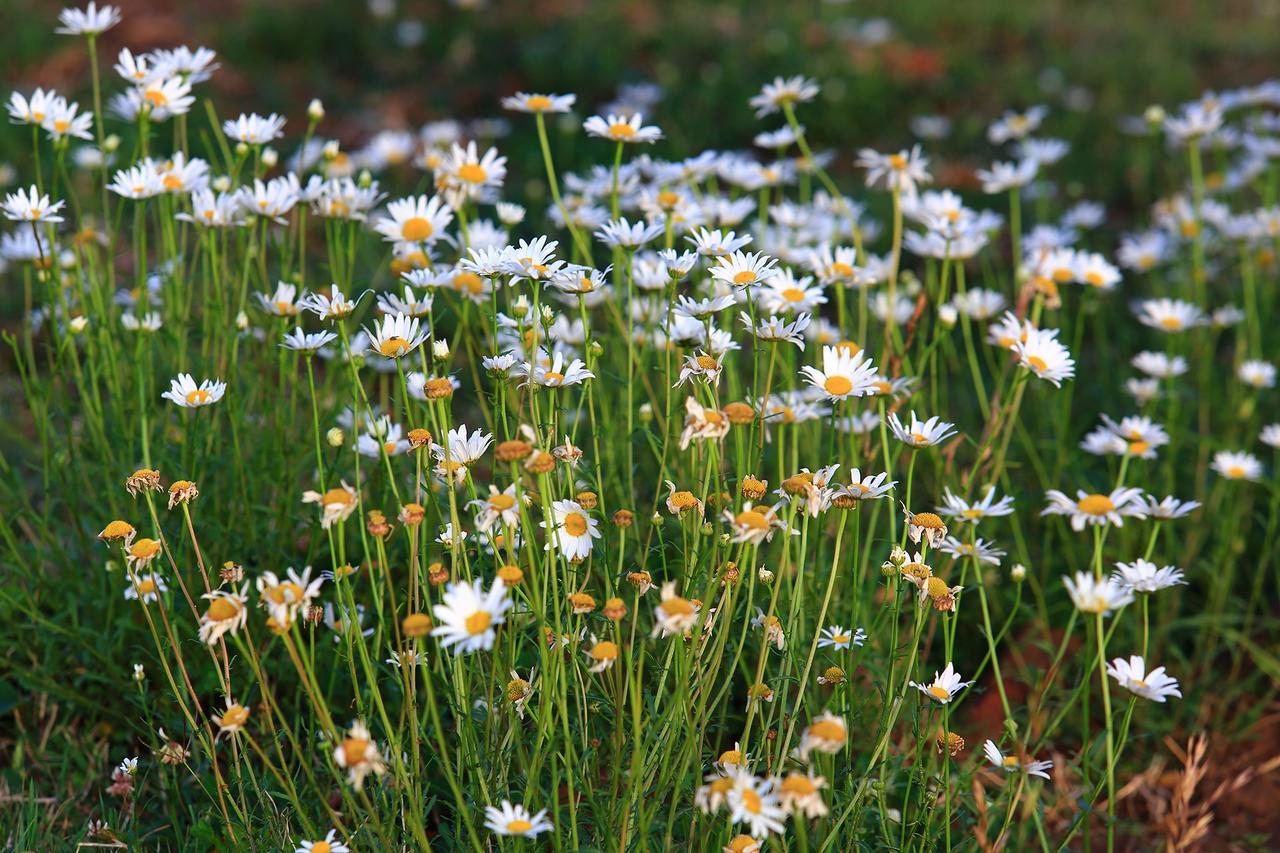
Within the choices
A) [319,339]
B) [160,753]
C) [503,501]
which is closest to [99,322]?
[319,339]

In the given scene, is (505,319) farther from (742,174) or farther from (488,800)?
(742,174)

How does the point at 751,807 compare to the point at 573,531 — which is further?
the point at 573,531

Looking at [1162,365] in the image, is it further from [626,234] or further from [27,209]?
[27,209]

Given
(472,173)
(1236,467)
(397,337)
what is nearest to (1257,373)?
(1236,467)

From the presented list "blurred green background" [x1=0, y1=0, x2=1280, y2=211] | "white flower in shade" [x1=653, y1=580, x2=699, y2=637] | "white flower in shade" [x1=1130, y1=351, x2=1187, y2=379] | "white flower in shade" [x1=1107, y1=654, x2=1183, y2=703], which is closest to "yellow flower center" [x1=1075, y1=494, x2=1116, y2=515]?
"white flower in shade" [x1=1107, y1=654, x2=1183, y2=703]

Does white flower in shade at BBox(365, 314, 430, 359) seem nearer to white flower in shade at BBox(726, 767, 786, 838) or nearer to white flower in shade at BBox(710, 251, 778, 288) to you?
white flower in shade at BBox(710, 251, 778, 288)

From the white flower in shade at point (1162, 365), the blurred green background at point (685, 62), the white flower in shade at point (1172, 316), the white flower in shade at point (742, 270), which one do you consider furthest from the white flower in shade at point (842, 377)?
the blurred green background at point (685, 62)

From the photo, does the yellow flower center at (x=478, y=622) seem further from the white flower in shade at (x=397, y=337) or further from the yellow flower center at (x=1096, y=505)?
the yellow flower center at (x=1096, y=505)
